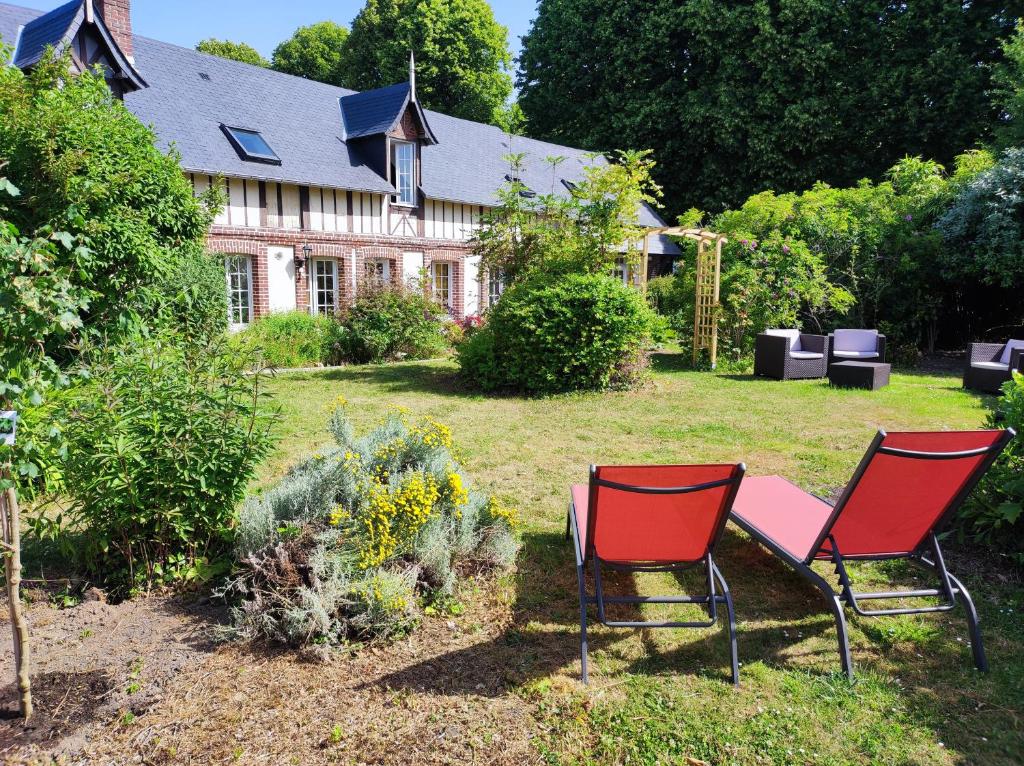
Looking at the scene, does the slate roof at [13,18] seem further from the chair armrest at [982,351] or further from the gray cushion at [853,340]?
the chair armrest at [982,351]

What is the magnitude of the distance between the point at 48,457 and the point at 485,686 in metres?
2.40

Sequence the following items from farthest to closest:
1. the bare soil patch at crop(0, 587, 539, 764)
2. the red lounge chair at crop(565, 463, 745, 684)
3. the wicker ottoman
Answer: the wicker ottoman < the red lounge chair at crop(565, 463, 745, 684) < the bare soil patch at crop(0, 587, 539, 764)

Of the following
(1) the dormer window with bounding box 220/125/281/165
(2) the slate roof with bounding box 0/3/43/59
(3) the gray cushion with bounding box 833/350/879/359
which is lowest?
(3) the gray cushion with bounding box 833/350/879/359

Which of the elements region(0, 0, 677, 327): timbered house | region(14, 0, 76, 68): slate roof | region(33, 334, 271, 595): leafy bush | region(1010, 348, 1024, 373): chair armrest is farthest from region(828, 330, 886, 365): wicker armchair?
region(14, 0, 76, 68): slate roof

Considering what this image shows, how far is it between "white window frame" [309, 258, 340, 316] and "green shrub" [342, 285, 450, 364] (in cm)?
265

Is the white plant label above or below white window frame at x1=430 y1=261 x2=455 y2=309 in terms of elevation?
below

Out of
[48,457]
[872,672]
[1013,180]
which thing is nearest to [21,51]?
[48,457]

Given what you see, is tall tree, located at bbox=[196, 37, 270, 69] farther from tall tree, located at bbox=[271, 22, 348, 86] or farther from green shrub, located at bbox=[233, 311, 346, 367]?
green shrub, located at bbox=[233, 311, 346, 367]

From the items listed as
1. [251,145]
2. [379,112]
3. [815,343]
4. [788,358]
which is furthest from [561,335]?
[379,112]

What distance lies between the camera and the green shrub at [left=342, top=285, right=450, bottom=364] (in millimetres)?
12624

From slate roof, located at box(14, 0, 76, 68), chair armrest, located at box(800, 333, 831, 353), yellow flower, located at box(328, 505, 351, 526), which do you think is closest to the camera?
yellow flower, located at box(328, 505, 351, 526)

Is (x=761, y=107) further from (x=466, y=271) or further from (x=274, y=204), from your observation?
(x=274, y=204)

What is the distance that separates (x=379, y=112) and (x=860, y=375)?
12.6 metres

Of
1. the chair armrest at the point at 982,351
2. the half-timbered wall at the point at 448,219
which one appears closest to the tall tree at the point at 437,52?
the half-timbered wall at the point at 448,219
